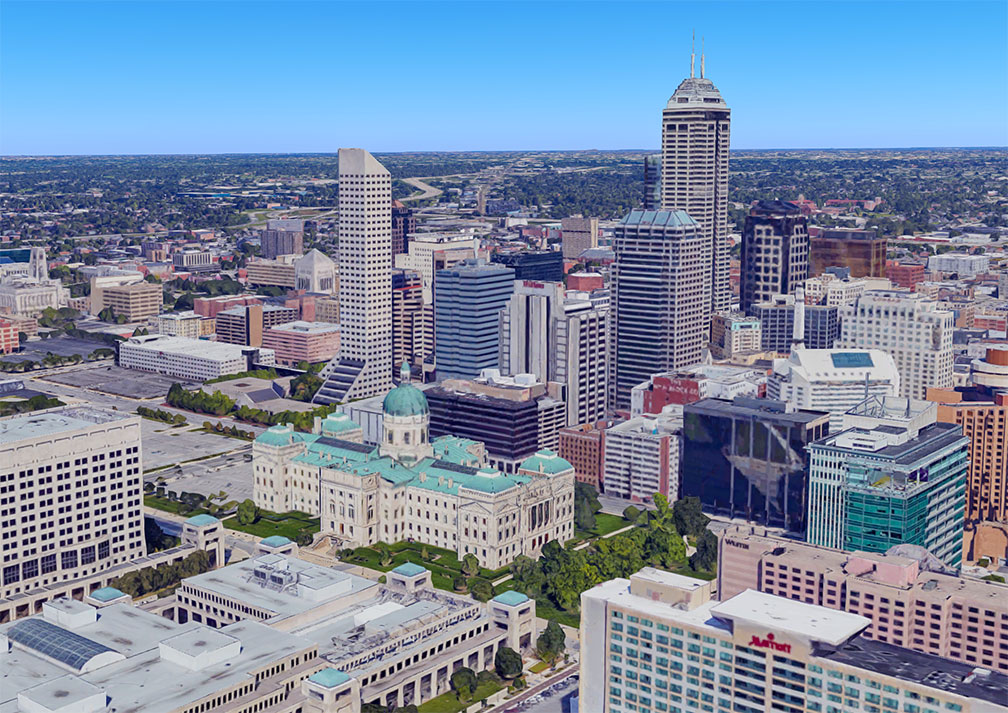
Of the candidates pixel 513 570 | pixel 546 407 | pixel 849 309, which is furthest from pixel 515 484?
pixel 849 309

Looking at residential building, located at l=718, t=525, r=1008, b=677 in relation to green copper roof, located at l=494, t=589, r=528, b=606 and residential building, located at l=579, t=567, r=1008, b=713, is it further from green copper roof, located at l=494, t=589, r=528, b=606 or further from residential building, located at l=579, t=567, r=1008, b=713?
green copper roof, located at l=494, t=589, r=528, b=606

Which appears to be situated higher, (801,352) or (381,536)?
(801,352)

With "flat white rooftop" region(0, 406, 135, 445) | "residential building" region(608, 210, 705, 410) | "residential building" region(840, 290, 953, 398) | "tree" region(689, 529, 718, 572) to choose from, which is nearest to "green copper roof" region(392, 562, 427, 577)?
"tree" region(689, 529, 718, 572)

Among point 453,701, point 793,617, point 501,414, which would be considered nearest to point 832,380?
point 501,414

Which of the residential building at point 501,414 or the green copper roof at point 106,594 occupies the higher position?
the residential building at point 501,414

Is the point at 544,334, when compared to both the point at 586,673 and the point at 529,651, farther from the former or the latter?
the point at 586,673

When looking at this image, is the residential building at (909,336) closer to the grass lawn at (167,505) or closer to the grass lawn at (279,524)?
the grass lawn at (279,524)

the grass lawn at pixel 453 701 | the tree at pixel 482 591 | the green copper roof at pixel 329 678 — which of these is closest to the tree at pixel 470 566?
the tree at pixel 482 591

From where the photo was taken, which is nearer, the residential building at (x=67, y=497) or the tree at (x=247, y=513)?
the residential building at (x=67, y=497)
